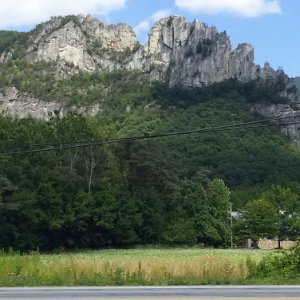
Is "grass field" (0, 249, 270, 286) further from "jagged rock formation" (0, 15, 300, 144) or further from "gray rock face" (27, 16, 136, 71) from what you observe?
"gray rock face" (27, 16, 136, 71)

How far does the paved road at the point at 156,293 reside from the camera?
40.0 feet

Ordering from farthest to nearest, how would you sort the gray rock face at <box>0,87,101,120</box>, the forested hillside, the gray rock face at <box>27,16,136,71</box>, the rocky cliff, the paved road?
the gray rock face at <box>27,16,136,71</box> → the rocky cliff → the gray rock face at <box>0,87,101,120</box> → the forested hillside → the paved road

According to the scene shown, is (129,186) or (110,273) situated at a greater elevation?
(129,186)

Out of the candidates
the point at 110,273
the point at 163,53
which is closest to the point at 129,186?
the point at 110,273

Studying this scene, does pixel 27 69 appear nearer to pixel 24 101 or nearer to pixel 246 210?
pixel 24 101

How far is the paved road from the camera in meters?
12.2

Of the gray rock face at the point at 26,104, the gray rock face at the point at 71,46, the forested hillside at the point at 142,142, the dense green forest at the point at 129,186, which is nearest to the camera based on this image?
the dense green forest at the point at 129,186

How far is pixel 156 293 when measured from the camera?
13031 millimetres

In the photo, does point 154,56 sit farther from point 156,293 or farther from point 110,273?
point 156,293

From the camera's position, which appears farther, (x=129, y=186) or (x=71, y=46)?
(x=71, y=46)

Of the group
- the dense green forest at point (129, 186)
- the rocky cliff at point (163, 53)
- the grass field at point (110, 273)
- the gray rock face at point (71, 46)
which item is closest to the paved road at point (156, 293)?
the grass field at point (110, 273)

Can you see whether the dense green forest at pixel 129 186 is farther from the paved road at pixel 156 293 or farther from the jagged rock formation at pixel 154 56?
the jagged rock formation at pixel 154 56

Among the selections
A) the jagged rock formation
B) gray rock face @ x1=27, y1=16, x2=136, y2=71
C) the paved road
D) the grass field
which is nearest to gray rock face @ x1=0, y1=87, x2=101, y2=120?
the jagged rock formation

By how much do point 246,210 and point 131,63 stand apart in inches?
4985
